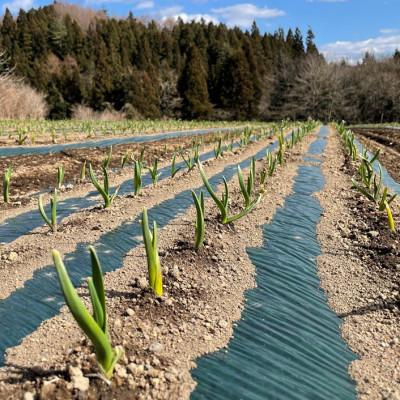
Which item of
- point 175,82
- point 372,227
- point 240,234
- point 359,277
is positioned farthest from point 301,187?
point 175,82

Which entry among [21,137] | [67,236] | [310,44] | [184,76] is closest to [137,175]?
[67,236]

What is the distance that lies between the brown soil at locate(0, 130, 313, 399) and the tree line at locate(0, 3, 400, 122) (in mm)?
30880

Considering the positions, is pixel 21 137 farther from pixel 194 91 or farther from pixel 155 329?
pixel 194 91

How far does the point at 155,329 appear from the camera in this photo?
209cm

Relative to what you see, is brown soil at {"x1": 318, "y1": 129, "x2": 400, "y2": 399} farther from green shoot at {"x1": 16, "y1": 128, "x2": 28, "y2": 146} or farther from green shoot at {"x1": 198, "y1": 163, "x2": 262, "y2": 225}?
green shoot at {"x1": 16, "y1": 128, "x2": 28, "y2": 146}

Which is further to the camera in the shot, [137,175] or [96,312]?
[137,175]

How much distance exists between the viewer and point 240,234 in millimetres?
3688

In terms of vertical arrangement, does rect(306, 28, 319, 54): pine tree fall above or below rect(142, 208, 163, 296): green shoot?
above

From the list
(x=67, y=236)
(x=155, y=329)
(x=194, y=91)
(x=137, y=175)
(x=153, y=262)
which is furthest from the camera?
(x=194, y=91)

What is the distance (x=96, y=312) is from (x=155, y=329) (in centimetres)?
53

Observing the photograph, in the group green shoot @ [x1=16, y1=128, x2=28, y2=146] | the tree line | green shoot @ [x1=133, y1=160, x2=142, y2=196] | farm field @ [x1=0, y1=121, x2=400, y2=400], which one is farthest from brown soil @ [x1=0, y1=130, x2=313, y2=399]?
the tree line

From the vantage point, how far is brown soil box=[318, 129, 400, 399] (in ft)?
6.63

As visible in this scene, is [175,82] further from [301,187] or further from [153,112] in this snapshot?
[301,187]

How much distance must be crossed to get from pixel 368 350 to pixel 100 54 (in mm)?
42361
